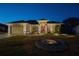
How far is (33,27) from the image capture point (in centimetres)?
196

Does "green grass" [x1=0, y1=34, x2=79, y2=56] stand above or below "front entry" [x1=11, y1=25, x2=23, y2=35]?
below

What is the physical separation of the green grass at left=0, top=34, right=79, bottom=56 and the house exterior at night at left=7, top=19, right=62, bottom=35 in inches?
2.0

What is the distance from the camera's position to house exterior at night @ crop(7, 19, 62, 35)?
195cm

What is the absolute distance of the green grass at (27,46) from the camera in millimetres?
1931

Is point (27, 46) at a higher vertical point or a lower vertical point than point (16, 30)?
lower

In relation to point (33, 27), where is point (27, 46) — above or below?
below

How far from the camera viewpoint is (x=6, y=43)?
1.95 m

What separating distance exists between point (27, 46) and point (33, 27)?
206 millimetres

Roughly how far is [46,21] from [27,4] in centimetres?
26

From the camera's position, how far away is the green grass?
1.93m

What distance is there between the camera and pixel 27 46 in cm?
194

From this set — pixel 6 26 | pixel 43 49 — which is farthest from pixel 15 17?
pixel 43 49

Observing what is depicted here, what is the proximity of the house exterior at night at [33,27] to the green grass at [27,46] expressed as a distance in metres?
0.05

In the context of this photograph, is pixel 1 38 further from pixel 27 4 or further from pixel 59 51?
pixel 59 51
